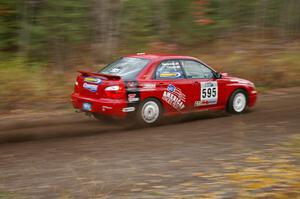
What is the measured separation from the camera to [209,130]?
9.86 metres

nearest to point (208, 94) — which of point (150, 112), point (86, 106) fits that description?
point (150, 112)

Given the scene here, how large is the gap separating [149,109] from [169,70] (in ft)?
3.31

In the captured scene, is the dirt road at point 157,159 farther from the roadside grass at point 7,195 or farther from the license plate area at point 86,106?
the license plate area at point 86,106

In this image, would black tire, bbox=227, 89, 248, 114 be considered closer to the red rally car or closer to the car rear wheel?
the red rally car

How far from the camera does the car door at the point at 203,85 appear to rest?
11.0m

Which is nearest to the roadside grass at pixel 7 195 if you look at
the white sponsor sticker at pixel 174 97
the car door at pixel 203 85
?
the white sponsor sticker at pixel 174 97

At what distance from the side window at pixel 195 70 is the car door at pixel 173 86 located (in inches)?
6.0

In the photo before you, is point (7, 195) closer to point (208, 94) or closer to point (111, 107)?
point (111, 107)

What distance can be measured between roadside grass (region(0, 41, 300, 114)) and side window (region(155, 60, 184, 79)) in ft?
11.3

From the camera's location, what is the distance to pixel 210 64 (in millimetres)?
17578

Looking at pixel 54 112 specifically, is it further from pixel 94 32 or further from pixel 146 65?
pixel 94 32

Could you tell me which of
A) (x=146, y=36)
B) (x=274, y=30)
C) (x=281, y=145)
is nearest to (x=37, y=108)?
(x=281, y=145)

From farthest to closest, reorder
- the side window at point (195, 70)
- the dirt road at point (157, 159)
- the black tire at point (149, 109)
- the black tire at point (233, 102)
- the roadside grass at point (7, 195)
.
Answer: the black tire at point (233, 102), the side window at point (195, 70), the black tire at point (149, 109), the dirt road at point (157, 159), the roadside grass at point (7, 195)

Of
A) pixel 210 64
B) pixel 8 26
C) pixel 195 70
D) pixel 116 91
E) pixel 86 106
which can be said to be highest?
pixel 8 26
